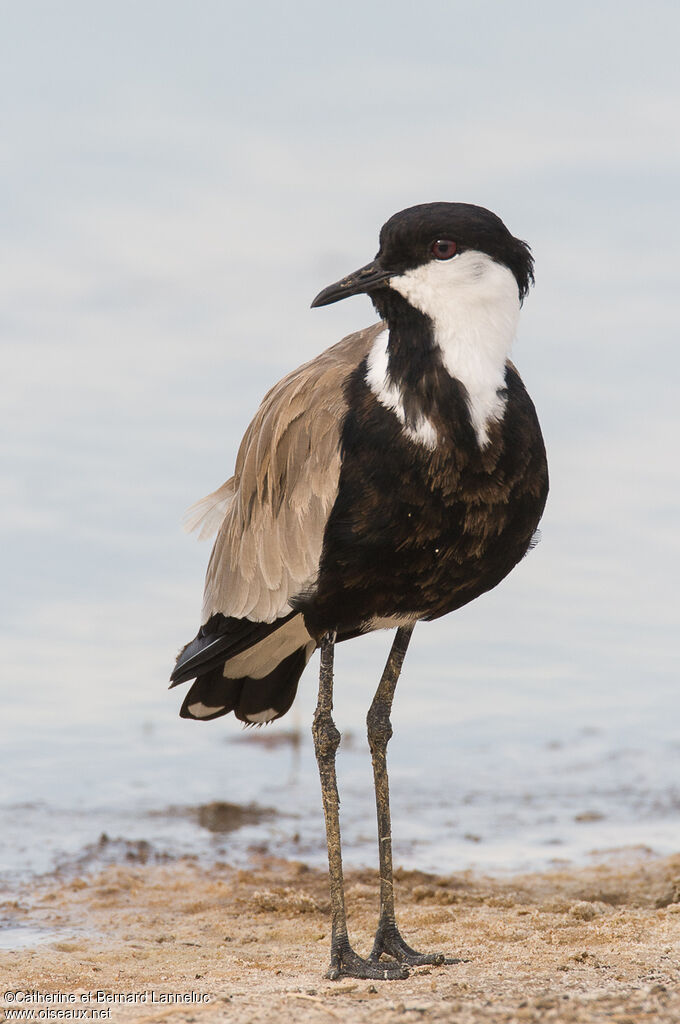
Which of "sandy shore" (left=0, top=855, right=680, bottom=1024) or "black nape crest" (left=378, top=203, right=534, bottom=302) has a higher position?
"black nape crest" (left=378, top=203, right=534, bottom=302)

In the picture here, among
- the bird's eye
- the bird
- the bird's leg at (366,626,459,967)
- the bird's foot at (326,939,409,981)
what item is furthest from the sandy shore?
the bird's eye

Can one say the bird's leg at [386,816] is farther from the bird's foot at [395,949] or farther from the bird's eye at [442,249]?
the bird's eye at [442,249]

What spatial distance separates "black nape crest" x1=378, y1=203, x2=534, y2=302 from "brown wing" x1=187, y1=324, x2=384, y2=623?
1.66ft

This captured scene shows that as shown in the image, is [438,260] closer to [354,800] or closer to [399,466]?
[399,466]

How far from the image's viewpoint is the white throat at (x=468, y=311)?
4859 mm

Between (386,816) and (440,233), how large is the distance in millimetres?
2438

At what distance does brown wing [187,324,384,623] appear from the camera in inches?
203

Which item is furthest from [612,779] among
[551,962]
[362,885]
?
[551,962]

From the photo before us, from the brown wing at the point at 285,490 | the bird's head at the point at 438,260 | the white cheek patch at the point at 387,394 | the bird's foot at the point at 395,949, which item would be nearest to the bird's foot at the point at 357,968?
the bird's foot at the point at 395,949

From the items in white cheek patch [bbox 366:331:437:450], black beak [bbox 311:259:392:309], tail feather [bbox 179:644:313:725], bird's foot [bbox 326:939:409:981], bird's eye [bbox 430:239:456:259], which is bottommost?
bird's foot [bbox 326:939:409:981]

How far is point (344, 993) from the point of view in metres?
4.74

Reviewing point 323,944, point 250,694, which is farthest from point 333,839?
point 250,694

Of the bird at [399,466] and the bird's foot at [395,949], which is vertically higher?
the bird at [399,466]

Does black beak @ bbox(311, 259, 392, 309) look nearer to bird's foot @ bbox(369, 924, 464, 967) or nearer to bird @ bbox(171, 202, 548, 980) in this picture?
bird @ bbox(171, 202, 548, 980)
